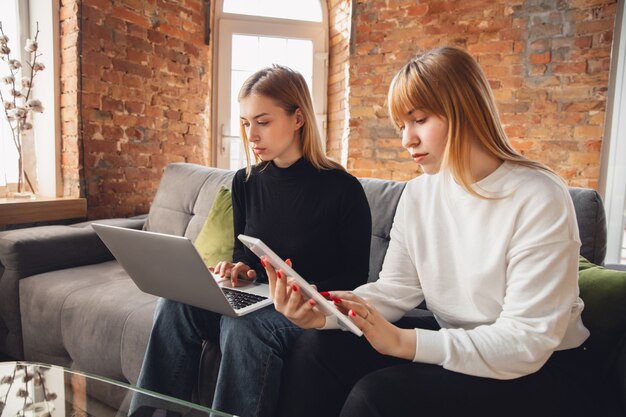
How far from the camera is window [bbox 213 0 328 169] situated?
11.0ft

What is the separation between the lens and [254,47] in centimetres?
342

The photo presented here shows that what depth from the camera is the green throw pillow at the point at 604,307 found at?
1048 mm

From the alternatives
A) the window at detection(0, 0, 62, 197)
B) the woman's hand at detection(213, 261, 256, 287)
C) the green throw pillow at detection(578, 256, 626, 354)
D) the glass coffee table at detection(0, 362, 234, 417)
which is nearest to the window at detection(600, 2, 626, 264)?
the green throw pillow at detection(578, 256, 626, 354)

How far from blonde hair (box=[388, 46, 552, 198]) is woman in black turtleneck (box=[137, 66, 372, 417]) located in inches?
18.5

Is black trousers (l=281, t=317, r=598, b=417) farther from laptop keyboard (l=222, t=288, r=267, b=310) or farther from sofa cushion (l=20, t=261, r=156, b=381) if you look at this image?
sofa cushion (l=20, t=261, r=156, b=381)

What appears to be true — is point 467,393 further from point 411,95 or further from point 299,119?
point 299,119

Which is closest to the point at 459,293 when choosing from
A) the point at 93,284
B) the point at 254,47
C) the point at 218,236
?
the point at 218,236

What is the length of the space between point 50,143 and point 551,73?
9.52 feet

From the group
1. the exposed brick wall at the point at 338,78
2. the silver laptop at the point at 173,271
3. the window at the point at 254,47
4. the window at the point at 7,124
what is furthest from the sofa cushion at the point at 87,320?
the exposed brick wall at the point at 338,78

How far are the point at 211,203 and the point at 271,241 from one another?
30.9 inches

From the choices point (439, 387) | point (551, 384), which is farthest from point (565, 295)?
point (439, 387)

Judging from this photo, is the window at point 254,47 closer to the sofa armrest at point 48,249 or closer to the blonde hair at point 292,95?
the sofa armrest at point 48,249

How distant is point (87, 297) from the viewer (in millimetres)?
1655

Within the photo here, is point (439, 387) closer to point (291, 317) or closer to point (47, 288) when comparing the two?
point (291, 317)
